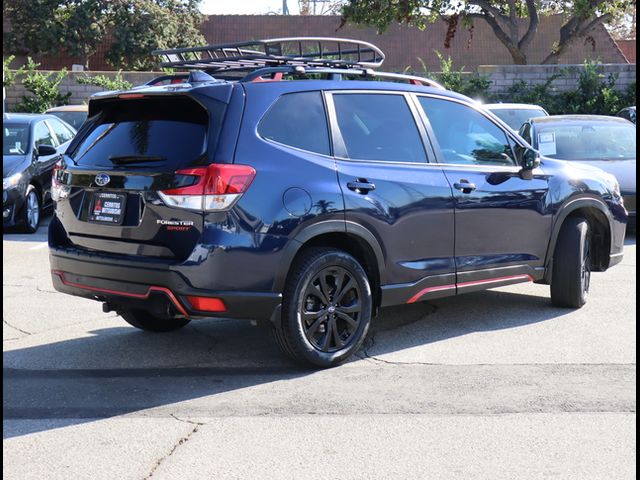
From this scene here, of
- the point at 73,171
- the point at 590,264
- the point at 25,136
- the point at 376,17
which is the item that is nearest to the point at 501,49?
the point at 376,17

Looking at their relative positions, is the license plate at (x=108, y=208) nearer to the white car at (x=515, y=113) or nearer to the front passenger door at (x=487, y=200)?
the front passenger door at (x=487, y=200)

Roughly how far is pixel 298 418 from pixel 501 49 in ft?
127

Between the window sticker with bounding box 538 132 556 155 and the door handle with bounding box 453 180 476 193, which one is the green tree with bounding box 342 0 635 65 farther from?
the door handle with bounding box 453 180 476 193

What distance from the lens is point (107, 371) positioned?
235 inches

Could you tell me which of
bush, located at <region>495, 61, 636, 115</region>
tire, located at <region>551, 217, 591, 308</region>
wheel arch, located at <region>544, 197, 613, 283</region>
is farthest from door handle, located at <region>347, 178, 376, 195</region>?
bush, located at <region>495, 61, 636, 115</region>

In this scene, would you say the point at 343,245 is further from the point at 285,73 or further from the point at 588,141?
the point at 588,141

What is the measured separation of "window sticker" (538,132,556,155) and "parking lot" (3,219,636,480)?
4714mm

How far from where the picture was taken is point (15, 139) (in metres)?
13.5

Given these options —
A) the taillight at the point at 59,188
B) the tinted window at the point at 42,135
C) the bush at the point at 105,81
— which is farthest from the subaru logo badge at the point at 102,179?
the bush at the point at 105,81

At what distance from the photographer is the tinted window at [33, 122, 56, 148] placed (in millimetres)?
13667

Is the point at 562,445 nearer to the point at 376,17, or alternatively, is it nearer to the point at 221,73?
the point at 221,73

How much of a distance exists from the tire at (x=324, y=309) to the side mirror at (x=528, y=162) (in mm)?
1872

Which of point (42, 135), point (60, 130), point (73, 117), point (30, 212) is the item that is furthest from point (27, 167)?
point (73, 117)

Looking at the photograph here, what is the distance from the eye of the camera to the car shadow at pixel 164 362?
527 cm
